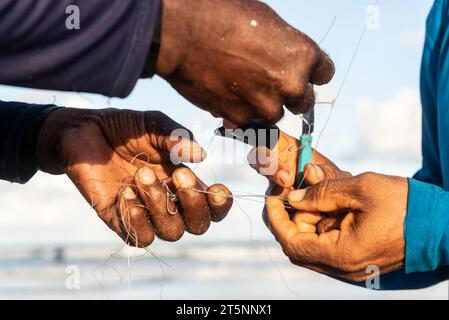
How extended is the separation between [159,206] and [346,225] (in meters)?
0.74

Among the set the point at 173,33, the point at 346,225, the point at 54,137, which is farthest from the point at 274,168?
the point at 173,33

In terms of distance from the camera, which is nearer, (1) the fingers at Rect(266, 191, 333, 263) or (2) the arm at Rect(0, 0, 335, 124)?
(2) the arm at Rect(0, 0, 335, 124)

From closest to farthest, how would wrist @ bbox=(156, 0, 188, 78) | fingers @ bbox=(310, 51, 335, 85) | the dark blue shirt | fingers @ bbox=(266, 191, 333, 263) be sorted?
the dark blue shirt < wrist @ bbox=(156, 0, 188, 78) < fingers @ bbox=(310, 51, 335, 85) < fingers @ bbox=(266, 191, 333, 263)

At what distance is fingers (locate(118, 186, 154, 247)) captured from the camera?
3.06 m

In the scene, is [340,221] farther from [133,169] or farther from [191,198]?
[133,169]

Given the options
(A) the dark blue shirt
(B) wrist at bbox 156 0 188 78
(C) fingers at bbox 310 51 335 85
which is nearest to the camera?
(A) the dark blue shirt

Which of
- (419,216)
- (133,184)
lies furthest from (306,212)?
(133,184)

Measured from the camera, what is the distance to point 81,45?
229 cm

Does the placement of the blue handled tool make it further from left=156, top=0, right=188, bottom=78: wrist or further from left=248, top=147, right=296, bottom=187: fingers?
left=156, top=0, right=188, bottom=78: wrist

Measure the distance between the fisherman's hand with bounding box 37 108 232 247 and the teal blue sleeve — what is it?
0.70 m

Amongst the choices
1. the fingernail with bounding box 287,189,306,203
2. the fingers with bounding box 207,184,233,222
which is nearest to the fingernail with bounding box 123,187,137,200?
the fingers with bounding box 207,184,233,222

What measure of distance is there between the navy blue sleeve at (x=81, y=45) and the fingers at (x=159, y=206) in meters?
0.72

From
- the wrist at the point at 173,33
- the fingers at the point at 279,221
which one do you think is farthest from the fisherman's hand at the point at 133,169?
the wrist at the point at 173,33

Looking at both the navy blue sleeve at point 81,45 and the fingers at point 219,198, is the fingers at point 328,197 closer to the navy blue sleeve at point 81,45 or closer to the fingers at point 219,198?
the fingers at point 219,198
